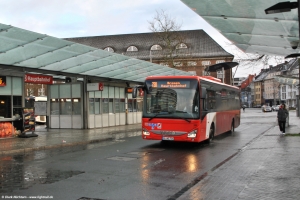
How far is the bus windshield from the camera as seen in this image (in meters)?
13.2

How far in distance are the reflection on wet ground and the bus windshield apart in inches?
213

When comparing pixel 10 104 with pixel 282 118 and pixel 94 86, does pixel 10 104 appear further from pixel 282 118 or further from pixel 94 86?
pixel 282 118

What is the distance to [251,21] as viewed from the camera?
12.4 meters

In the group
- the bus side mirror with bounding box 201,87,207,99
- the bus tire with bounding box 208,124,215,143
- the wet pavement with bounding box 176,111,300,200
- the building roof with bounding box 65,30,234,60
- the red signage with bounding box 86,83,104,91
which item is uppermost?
the building roof with bounding box 65,30,234,60

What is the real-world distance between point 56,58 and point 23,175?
1095 cm

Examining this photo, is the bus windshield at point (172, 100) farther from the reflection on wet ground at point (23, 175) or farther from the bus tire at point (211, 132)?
the reflection on wet ground at point (23, 175)

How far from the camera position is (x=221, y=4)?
10898mm

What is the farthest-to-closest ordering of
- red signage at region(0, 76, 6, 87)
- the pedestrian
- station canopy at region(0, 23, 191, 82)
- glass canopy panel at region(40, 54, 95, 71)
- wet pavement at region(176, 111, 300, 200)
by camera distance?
the pedestrian → glass canopy panel at region(40, 54, 95, 71) → red signage at region(0, 76, 6, 87) → station canopy at region(0, 23, 191, 82) → wet pavement at region(176, 111, 300, 200)

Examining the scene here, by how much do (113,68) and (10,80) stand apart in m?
7.15

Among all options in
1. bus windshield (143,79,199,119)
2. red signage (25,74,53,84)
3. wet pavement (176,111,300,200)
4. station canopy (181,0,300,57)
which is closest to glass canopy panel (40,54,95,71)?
red signage (25,74,53,84)

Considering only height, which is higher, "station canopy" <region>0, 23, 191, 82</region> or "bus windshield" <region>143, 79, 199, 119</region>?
"station canopy" <region>0, 23, 191, 82</region>

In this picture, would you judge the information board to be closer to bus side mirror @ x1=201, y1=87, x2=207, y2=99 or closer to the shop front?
the shop front

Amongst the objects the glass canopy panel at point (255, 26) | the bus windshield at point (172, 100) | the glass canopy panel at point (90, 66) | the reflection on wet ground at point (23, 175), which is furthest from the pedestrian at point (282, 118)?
the reflection on wet ground at point (23, 175)

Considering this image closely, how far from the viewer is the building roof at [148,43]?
232 feet
